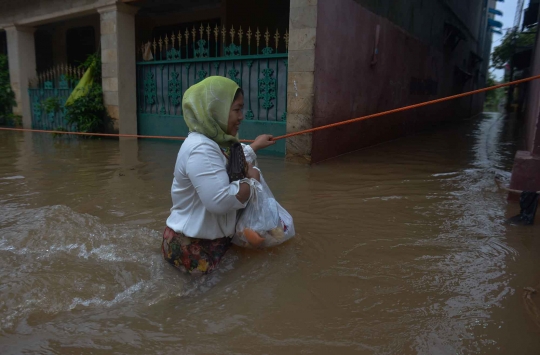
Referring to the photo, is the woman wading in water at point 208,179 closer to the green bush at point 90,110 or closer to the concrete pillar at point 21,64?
the green bush at point 90,110

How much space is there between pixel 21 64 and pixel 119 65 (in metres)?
4.63

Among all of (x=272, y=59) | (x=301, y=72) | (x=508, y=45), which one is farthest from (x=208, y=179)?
(x=508, y=45)

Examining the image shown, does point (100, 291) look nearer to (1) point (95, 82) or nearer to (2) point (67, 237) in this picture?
(2) point (67, 237)

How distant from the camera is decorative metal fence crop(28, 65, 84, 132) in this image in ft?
32.9

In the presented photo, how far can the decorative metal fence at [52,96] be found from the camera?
32.9ft

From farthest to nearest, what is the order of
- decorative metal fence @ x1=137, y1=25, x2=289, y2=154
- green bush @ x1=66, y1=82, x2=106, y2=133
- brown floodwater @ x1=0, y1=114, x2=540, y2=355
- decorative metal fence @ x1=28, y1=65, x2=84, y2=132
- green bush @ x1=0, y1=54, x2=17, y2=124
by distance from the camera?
green bush @ x1=0, y1=54, x2=17, y2=124 → decorative metal fence @ x1=28, y1=65, x2=84, y2=132 → green bush @ x1=66, y1=82, x2=106, y2=133 → decorative metal fence @ x1=137, y1=25, x2=289, y2=154 → brown floodwater @ x1=0, y1=114, x2=540, y2=355

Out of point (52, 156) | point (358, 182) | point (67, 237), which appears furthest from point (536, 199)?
point (52, 156)

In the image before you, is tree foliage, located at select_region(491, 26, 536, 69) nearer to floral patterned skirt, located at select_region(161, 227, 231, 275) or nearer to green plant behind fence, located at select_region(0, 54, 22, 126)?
green plant behind fence, located at select_region(0, 54, 22, 126)

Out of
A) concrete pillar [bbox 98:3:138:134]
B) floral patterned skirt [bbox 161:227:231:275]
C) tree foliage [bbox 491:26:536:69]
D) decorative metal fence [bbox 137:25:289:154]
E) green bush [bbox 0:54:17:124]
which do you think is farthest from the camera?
tree foliage [bbox 491:26:536:69]

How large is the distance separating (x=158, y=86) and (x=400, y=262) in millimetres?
7140

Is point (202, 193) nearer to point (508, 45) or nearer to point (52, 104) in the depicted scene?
point (52, 104)

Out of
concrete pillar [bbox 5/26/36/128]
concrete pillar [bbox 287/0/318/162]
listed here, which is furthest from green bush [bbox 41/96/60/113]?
concrete pillar [bbox 287/0/318/162]

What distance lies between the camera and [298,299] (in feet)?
7.18

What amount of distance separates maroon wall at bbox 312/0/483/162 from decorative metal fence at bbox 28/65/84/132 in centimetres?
649
